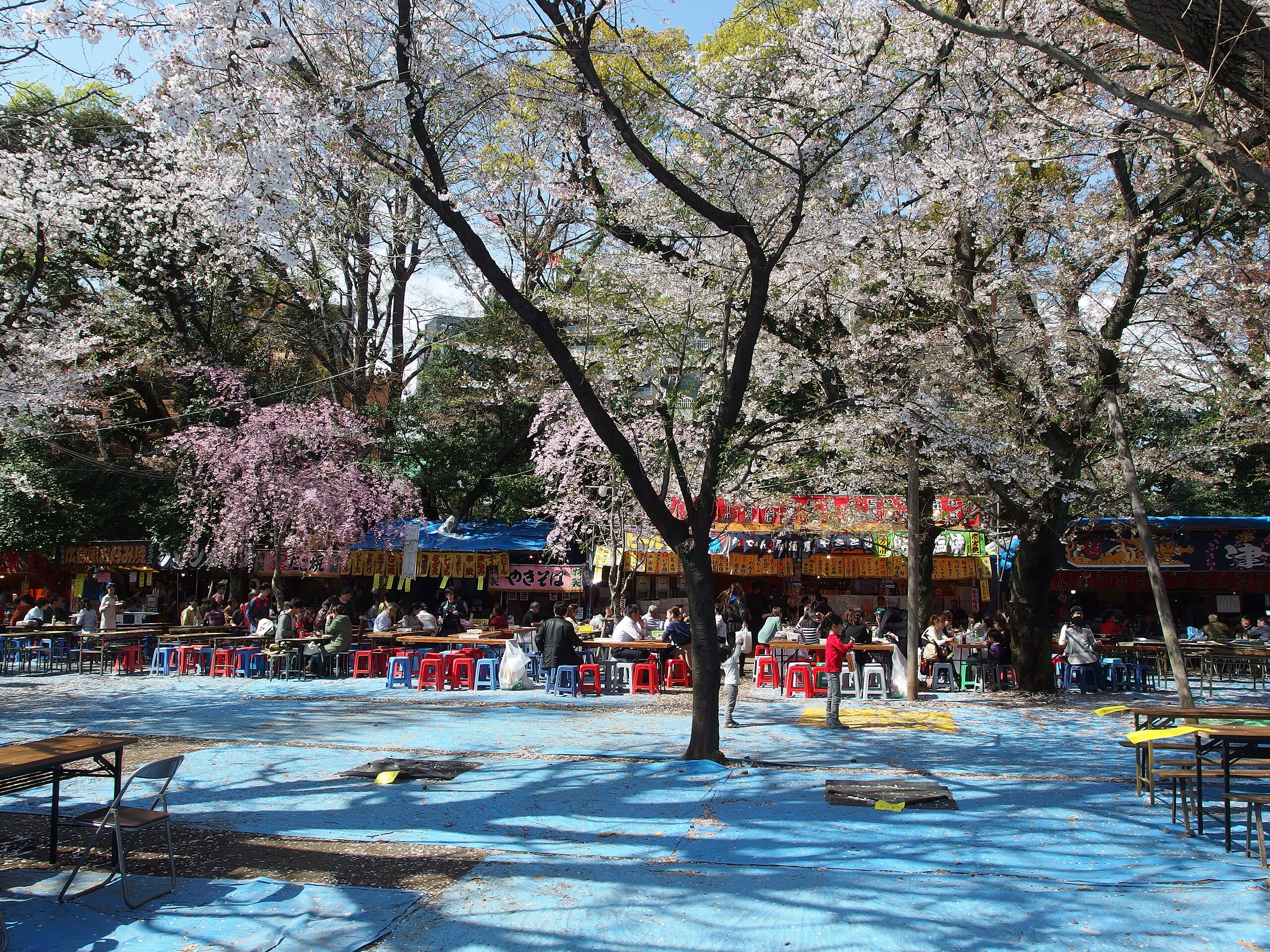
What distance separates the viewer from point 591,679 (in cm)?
1484

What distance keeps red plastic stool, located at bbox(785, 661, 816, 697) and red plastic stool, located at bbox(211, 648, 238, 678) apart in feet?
34.3

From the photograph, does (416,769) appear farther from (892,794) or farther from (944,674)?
(944,674)

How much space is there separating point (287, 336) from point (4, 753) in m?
23.0

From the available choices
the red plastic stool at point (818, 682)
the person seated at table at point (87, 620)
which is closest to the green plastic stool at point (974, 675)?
the red plastic stool at point (818, 682)

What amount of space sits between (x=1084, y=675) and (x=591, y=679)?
8.60 metres

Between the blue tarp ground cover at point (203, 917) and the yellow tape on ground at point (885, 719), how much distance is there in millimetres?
7574

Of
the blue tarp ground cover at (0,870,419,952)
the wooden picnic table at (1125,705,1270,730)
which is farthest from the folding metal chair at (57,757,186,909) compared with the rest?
the wooden picnic table at (1125,705,1270,730)

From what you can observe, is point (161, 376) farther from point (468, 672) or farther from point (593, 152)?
point (593, 152)

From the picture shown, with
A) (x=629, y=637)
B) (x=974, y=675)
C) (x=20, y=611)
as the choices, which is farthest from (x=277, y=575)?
(x=974, y=675)

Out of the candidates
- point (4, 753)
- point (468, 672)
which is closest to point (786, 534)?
point (468, 672)

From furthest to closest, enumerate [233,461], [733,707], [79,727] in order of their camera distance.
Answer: [233,461] → [733,707] → [79,727]

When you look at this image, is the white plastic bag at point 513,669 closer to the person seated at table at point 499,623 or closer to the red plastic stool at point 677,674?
the red plastic stool at point 677,674

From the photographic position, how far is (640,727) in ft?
36.8

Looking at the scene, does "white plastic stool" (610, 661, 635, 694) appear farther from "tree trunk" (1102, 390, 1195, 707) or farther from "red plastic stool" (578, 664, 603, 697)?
"tree trunk" (1102, 390, 1195, 707)
